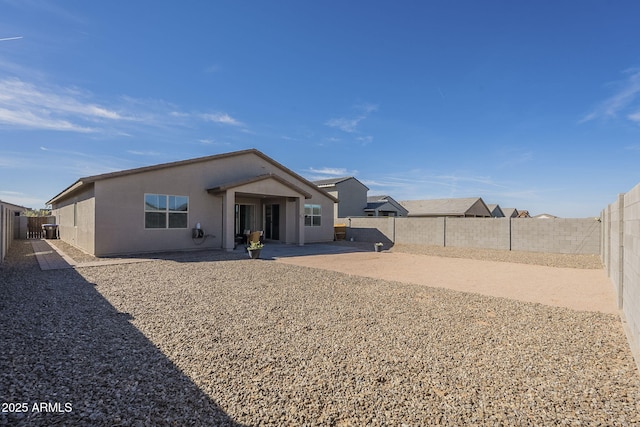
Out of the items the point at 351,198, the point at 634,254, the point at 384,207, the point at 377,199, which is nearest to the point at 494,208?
the point at 377,199

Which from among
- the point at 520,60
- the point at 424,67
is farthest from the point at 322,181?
the point at 520,60

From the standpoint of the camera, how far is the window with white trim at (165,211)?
1305 cm

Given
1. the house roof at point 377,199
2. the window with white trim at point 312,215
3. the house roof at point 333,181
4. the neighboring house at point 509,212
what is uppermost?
the house roof at point 333,181

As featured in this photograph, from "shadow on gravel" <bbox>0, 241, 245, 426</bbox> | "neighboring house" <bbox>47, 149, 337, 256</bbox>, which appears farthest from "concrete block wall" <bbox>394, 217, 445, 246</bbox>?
"shadow on gravel" <bbox>0, 241, 245, 426</bbox>

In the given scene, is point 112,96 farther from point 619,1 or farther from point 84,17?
point 619,1

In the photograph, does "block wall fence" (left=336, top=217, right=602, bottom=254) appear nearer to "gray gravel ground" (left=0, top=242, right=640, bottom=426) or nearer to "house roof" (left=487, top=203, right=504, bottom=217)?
"gray gravel ground" (left=0, top=242, right=640, bottom=426)

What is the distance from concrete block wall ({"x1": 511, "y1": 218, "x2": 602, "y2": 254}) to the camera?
541 inches

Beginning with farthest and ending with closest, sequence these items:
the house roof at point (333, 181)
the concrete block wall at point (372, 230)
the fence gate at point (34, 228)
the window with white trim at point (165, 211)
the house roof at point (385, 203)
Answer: the house roof at point (385, 203) < the house roof at point (333, 181) < the fence gate at point (34, 228) < the concrete block wall at point (372, 230) < the window with white trim at point (165, 211)

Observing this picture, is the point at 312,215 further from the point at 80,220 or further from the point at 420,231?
the point at 80,220

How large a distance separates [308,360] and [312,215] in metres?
15.8

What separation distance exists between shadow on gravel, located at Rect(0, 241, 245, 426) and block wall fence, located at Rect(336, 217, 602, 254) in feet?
54.2

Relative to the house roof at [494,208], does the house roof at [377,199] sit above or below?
above

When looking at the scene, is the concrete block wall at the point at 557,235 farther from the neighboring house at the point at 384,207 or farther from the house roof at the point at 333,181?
the neighboring house at the point at 384,207

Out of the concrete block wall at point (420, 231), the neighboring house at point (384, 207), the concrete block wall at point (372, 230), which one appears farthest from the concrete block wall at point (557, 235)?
the neighboring house at point (384, 207)
